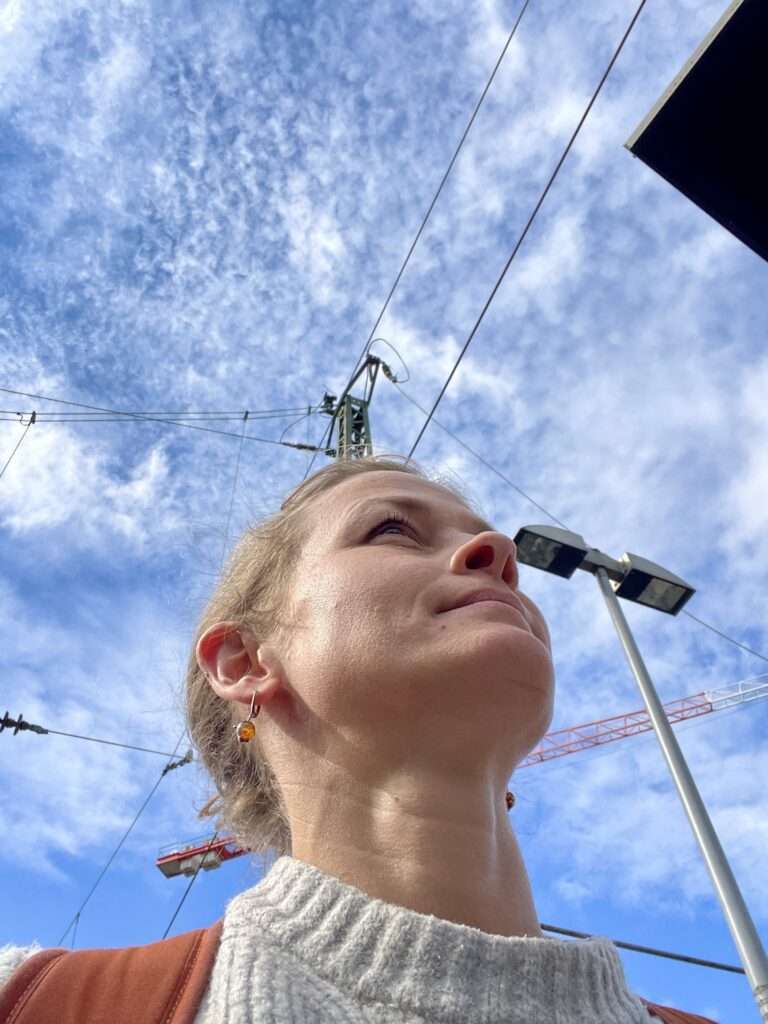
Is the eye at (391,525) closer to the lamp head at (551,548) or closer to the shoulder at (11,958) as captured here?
the shoulder at (11,958)

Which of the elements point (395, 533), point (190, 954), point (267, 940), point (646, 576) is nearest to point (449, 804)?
point (267, 940)

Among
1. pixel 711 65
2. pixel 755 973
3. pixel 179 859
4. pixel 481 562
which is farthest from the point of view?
pixel 179 859

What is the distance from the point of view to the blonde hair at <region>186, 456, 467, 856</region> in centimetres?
186

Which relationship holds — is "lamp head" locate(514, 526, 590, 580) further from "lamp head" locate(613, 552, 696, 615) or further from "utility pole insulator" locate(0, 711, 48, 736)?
"utility pole insulator" locate(0, 711, 48, 736)

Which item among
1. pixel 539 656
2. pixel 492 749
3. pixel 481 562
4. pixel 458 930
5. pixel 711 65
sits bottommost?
pixel 458 930

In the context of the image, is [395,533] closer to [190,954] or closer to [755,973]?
[190,954]

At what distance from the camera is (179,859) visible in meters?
24.9

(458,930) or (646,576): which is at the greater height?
(646,576)

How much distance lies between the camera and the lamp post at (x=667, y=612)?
438 centimetres

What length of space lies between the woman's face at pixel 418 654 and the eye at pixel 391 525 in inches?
1.2

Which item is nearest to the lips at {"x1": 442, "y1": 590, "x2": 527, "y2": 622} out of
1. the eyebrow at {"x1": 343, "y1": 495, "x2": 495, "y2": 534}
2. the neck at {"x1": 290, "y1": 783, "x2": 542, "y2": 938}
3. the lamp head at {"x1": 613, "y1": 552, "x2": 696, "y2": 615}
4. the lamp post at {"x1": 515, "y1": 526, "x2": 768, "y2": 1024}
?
the eyebrow at {"x1": 343, "y1": 495, "x2": 495, "y2": 534}

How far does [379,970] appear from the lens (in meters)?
1.21

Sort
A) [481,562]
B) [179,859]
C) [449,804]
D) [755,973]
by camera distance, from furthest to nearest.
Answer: [179,859], [755,973], [481,562], [449,804]

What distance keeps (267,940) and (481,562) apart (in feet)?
2.75
